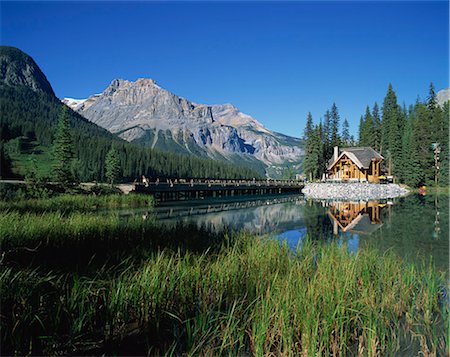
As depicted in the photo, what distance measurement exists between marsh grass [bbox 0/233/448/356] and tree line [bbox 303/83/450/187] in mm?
55611

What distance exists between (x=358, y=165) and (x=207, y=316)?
2093 inches

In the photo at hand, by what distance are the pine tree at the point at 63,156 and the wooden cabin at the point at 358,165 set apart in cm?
4180

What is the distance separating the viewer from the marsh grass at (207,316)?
3.87 m

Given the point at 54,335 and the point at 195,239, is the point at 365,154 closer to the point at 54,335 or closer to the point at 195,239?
the point at 195,239

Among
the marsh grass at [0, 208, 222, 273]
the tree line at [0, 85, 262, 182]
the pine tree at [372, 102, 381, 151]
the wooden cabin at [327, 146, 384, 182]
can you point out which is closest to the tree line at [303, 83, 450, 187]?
the pine tree at [372, 102, 381, 151]

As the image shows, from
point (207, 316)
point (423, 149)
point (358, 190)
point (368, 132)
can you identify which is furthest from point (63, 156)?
point (368, 132)

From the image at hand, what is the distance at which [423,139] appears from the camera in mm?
55469

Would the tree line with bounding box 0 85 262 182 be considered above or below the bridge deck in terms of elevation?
above

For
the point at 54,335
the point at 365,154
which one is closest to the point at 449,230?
the point at 54,335

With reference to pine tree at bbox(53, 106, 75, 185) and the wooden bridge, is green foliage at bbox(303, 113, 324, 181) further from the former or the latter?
pine tree at bbox(53, 106, 75, 185)

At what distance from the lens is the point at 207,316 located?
4629mm

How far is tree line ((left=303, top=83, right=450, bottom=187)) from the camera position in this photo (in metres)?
54.1

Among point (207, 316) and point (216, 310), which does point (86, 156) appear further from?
point (207, 316)

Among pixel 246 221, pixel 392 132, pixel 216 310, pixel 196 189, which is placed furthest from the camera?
pixel 392 132
